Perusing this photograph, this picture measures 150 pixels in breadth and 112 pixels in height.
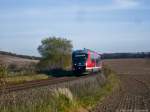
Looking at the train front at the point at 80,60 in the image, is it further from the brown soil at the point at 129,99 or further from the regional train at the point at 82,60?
the brown soil at the point at 129,99

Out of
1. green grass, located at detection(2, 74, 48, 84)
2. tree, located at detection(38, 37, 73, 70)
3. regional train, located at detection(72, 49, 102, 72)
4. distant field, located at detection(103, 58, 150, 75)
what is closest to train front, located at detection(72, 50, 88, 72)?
regional train, located at detection(72, 49, 102, 72)

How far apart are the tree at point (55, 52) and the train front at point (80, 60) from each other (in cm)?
3780

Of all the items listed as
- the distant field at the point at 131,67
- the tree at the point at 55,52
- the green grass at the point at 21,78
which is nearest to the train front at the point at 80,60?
the green grass at the point at 21,78

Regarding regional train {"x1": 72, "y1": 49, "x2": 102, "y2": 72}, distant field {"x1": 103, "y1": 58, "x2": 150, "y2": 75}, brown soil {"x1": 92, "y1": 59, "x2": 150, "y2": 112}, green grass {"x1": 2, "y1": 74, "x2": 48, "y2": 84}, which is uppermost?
regional train {"x1": 72, "y1": 49, "x2": 102, "y2": 72}

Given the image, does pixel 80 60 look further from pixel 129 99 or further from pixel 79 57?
pixel 129 99

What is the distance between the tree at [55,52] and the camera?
105m

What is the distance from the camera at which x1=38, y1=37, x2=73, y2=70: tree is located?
105312 mm

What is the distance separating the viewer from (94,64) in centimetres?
6888

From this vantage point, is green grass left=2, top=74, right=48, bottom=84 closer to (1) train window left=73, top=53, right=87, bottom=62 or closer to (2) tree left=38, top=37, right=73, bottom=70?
(1) train window left=73, top=53, right=87, bottom=62

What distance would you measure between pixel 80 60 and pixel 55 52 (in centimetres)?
4596

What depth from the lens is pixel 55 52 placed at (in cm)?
11000

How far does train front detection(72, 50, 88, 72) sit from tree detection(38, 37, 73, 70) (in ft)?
124

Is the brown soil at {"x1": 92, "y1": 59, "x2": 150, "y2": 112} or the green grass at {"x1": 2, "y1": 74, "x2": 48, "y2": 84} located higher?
the green grass at {"x1": 2, "y1": 74, "x2": 48, "y2": 84}

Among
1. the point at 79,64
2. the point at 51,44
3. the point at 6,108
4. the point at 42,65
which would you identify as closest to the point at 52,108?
the point at 6,108
